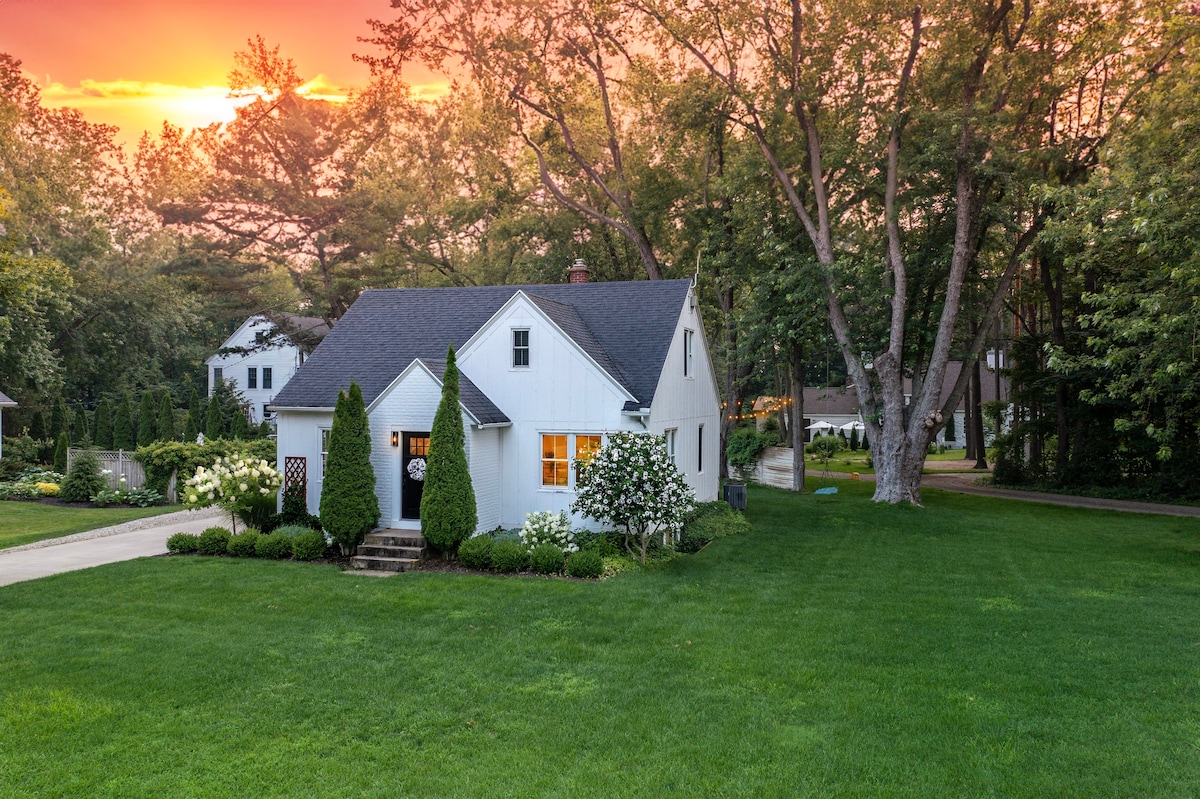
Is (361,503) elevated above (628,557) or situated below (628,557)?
above

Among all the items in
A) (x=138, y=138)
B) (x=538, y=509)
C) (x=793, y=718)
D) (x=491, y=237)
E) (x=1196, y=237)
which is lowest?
(x=793, y=718)

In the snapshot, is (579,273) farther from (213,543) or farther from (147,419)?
(147,419)

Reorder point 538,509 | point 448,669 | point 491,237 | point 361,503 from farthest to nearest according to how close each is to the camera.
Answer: point 491,237 < point 538,509 < point 361,503 < point 448,669

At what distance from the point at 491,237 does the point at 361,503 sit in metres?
20.3

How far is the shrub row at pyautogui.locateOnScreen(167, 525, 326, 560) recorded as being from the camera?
535 inches

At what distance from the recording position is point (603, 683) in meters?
7.60

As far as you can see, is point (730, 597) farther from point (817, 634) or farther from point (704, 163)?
point (704, 163)

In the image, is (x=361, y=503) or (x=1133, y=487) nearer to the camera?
(x=361, y=503)

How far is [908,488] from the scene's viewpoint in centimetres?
2169

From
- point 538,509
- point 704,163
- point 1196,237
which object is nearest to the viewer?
point 1196,237

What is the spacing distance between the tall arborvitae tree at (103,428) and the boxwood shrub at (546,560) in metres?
26.0

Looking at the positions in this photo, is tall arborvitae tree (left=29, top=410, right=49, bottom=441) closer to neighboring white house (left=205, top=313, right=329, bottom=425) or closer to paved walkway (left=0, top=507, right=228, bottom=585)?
neighboring white house (left=205, top=313, right=329, bottom=425)

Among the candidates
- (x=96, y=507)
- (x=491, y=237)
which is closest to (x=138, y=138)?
(x=491, y=237)

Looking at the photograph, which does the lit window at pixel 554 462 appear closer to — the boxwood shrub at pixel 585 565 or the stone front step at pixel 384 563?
the boxwood shrub at pixel 585 565
